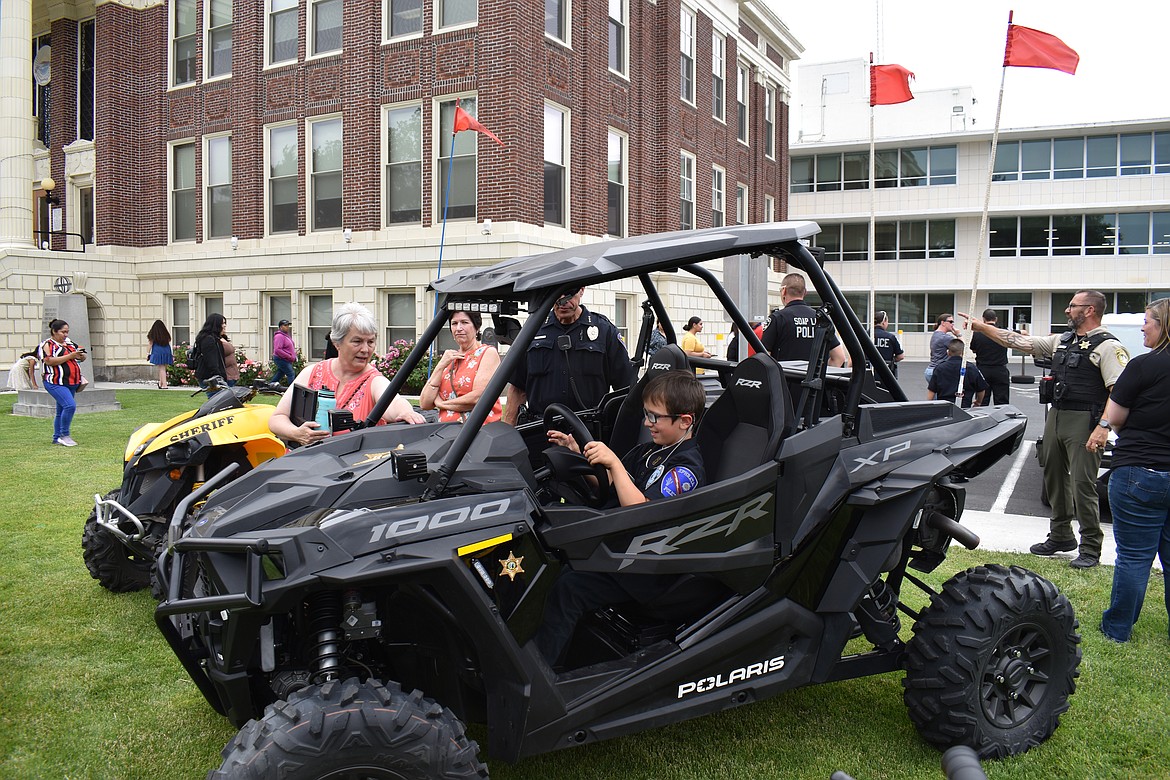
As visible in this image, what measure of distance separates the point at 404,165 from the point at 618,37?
20.6ft

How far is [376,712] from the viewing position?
2559 mm

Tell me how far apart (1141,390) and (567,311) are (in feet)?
10.7

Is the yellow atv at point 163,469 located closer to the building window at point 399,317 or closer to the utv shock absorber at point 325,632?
the utv shock absorber at point 325,632

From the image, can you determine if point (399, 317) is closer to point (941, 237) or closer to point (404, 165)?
point (404, 165)

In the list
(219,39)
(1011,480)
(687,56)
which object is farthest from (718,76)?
(1011,480)

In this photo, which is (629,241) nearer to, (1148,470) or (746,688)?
(746,688)

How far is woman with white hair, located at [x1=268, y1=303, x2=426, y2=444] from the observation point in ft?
15.2

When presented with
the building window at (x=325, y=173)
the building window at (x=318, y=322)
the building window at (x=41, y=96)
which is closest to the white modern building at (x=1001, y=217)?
the building window at (x=325, y=173)

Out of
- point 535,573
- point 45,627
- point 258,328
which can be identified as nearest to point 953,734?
point 535,573

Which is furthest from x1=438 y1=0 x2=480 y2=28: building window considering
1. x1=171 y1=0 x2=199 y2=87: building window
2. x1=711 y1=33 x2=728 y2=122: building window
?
x1=711 y1=33 x2=728 y2=122: building window

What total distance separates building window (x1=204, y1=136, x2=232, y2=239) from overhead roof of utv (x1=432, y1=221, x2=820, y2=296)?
19863 millimetres

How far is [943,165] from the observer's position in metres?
39.8

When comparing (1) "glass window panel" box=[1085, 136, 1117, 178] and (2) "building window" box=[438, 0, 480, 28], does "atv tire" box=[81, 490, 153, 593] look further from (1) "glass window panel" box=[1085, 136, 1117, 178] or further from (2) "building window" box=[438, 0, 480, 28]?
(1) "glass window panel" box=[1085, 136, 1117, 178]

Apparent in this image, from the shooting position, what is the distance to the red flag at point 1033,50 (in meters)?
12.9
